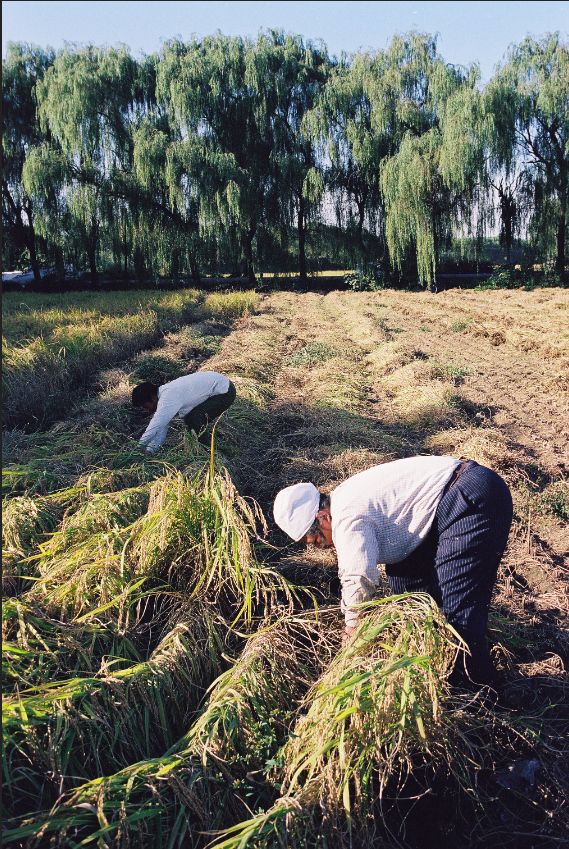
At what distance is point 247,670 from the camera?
2455 mm

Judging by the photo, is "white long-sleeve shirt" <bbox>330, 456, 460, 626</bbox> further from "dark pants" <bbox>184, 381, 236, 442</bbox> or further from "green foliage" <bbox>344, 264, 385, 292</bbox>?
"green foliage" <bbox>344, 264, 385, 292</bbox>

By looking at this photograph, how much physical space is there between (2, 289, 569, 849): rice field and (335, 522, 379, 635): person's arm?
0.29ft

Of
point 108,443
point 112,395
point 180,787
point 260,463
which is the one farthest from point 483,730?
point 112,395

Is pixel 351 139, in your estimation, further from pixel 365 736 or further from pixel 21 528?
pixel 365 736

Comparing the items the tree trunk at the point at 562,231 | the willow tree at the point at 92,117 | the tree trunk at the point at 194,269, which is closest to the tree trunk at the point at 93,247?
the willow tree at the point at 92,117

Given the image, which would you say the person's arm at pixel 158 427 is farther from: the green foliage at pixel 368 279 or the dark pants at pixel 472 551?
the green foliage at pixel 368 279

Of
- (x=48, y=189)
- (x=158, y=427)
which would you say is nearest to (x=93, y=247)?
(x=48, y=189)

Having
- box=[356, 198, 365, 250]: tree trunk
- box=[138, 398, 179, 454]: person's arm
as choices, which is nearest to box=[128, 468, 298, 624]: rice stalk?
box=[138, 398, 179, 454]: person's arm

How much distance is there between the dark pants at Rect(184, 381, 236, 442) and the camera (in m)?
5.18

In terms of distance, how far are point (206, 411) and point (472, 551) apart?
313cm

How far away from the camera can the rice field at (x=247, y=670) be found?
2064 mm

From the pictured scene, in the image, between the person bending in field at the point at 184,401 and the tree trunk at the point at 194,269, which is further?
the tree trunk at the point at 194,269

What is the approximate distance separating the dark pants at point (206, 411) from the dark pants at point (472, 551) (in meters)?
2.88

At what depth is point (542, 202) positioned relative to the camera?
66.6ft
